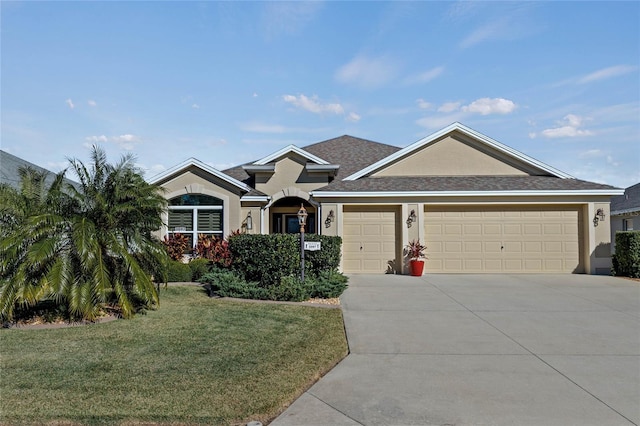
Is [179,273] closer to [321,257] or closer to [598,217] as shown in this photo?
[321,257]

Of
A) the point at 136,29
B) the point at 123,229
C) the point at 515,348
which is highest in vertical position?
the point at 136,29

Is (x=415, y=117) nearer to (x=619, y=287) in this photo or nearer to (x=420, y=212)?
(x=420, y=212)

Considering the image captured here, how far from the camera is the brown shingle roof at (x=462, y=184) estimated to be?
45.6 ft

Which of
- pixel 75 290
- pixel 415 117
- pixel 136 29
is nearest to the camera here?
pixel 75 290

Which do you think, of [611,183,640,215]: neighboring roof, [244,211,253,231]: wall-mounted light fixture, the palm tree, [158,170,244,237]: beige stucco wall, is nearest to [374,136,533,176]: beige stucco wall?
[244,211,253,231]: wall-mounted light fixture

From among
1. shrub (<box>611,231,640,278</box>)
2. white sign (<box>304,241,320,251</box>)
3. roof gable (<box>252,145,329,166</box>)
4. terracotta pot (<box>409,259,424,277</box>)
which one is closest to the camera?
white sign (<box>304,241,320,251</box>)

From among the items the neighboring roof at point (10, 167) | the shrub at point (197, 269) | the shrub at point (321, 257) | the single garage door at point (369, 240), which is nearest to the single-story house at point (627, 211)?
the single garage door at point (369, 240)

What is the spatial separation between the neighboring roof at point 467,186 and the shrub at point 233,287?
5235 mm

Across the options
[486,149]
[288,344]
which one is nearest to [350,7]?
[486,149]

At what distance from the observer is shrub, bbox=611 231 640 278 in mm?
12781

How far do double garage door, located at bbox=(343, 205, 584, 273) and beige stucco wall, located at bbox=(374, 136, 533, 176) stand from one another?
1966mm

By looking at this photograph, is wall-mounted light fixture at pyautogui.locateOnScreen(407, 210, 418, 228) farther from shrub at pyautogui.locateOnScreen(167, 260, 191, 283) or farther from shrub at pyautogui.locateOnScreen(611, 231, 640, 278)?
shrub at pyautogui.locateOnScreen(167, 260, 191, 283)

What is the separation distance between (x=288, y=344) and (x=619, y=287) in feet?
33.7

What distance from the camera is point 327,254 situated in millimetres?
10328
